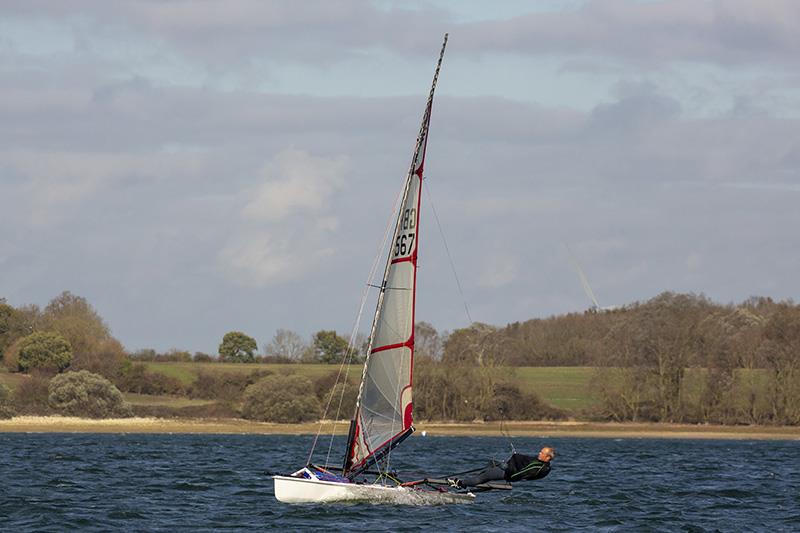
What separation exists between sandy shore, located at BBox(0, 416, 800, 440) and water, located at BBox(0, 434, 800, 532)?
2537 centimetres

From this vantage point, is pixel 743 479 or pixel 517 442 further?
pixel 517 442

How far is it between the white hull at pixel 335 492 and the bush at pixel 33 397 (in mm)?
80928

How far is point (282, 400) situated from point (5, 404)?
79.5 feet

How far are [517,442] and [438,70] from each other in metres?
64.7

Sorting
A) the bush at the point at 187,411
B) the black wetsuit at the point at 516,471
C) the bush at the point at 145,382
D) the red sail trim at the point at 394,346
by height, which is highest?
the bush at the point at 145,382

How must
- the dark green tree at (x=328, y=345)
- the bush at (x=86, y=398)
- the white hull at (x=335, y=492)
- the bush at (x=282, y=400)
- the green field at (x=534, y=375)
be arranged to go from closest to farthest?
the white hull at (x=335, y=492) → the bush at (x=86, y=398) → the bush at (x=282, y=400) → the green field at (x=534, y=375) → the dark green tree at (x=328, y=345)

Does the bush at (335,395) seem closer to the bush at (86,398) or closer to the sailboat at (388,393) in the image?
the bush at (86,398)

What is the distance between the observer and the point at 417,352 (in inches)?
4678

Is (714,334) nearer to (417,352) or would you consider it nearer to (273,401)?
(417,352)

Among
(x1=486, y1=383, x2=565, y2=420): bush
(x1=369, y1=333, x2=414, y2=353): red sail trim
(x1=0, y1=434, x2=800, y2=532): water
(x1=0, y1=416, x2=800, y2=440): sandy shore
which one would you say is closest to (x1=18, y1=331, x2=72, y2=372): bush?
(x1=0, y1=416, x2=800, y2=440): sandy shore

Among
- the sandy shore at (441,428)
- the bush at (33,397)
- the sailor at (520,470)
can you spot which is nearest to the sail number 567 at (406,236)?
the sailor at (520,470)

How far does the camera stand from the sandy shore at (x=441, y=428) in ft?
344

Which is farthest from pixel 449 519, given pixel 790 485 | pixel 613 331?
pixel 613 331

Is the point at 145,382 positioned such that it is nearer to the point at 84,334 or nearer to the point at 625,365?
the point at 84,334
